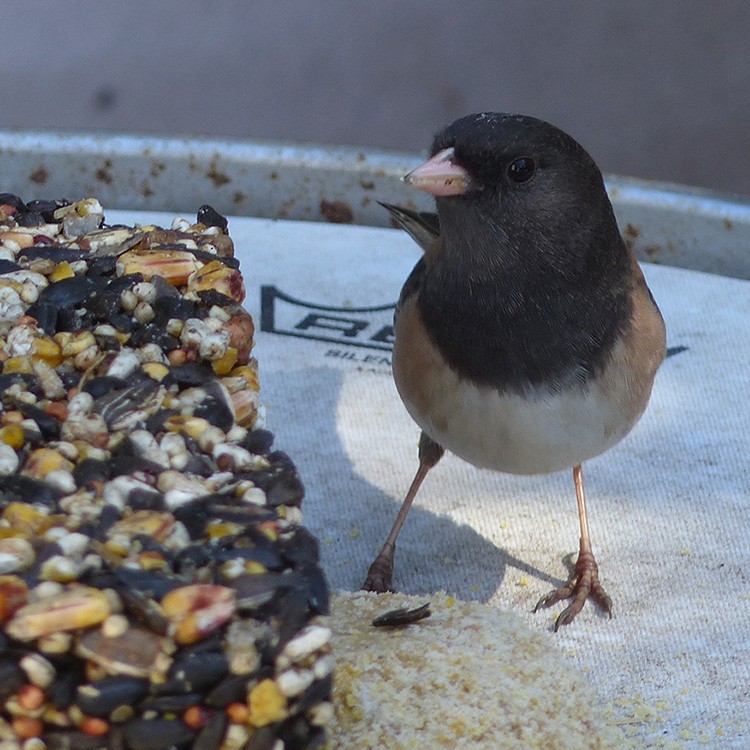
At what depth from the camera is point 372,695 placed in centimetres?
108

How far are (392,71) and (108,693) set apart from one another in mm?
3508

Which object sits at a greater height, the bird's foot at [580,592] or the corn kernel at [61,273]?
the corn kernel at [61,273]

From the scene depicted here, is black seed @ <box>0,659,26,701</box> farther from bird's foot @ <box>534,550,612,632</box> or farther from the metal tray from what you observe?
the metal tray

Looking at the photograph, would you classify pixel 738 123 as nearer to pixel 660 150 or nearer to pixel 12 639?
pixel 660 150

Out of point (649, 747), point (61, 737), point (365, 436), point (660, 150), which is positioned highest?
point (61, 737)

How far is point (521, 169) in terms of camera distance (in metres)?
1.22

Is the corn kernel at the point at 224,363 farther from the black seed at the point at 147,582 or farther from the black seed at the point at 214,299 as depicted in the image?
the black seed at the point at 147,582

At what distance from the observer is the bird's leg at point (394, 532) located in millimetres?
1419

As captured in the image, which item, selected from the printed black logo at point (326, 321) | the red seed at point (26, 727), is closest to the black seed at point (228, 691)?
the red seed at point (26, 727)

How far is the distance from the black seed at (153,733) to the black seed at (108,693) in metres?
0.02

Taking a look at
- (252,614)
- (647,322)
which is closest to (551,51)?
(647,322)

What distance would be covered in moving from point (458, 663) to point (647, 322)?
1.38 feet

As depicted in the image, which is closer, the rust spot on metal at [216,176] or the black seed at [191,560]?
the black seed at [191,560]

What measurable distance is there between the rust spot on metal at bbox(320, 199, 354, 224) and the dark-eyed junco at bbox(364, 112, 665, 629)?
89 centimetres
